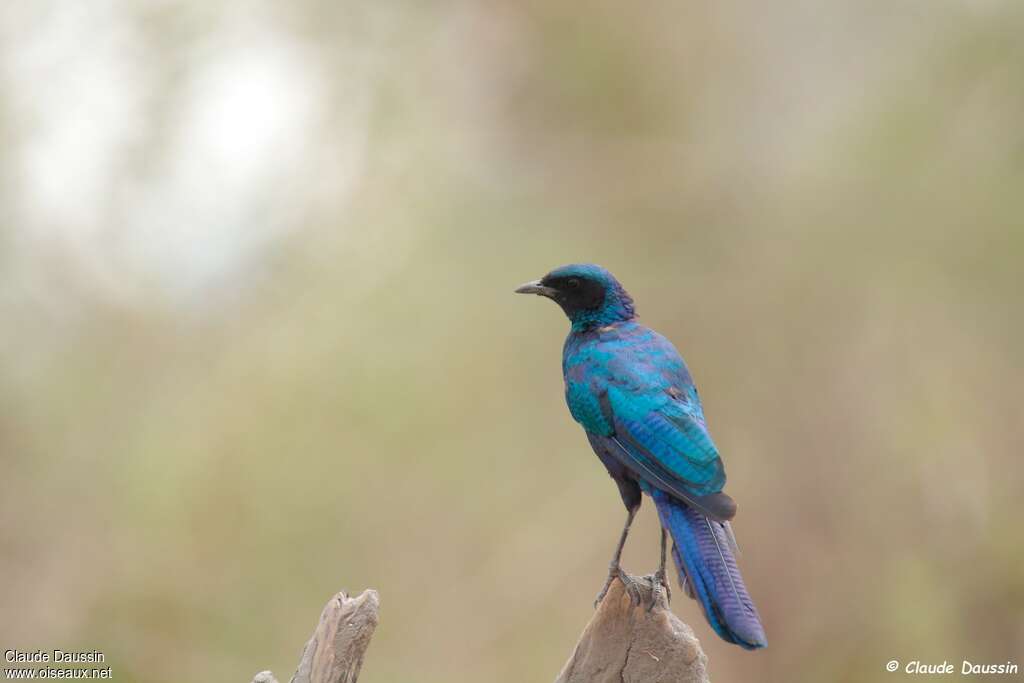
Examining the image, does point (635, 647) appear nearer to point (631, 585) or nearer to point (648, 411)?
point (631, 585)

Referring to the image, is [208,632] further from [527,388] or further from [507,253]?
[507,253]

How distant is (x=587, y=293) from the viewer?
18.1 ft

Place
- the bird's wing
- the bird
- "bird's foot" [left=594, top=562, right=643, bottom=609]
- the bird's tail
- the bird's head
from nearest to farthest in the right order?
the bird's tail < the bird < the bird's wing < "bird's foot" [left=594, top=562, right=643, bottom=609] < the bird's head

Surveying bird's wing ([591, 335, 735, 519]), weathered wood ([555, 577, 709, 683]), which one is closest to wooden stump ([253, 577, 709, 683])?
weathered wood ([555, 577, 709, 683])

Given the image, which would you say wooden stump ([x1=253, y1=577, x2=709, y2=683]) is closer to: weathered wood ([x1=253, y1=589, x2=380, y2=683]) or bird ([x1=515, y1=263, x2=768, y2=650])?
weathered wood ([x1=253, y1=589, x2=380, y2=683])

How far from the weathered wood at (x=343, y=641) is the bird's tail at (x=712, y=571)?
1108 millimetres

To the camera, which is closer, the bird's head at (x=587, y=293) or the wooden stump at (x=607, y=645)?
the wooden stump at (x=607, y=645)

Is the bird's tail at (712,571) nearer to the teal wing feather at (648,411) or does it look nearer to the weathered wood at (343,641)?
the teal wing feather at (648,411)

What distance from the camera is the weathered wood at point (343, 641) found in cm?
421

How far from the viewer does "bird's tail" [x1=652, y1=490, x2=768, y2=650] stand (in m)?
4.01

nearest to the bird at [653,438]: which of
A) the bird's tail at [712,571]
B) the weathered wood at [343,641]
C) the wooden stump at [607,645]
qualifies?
the bird's tail at [712,571]

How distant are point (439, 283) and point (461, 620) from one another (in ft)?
8.07

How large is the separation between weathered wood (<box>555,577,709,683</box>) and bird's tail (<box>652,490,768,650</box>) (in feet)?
1.00

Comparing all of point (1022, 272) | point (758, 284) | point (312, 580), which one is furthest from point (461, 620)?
point (1022, 272)
